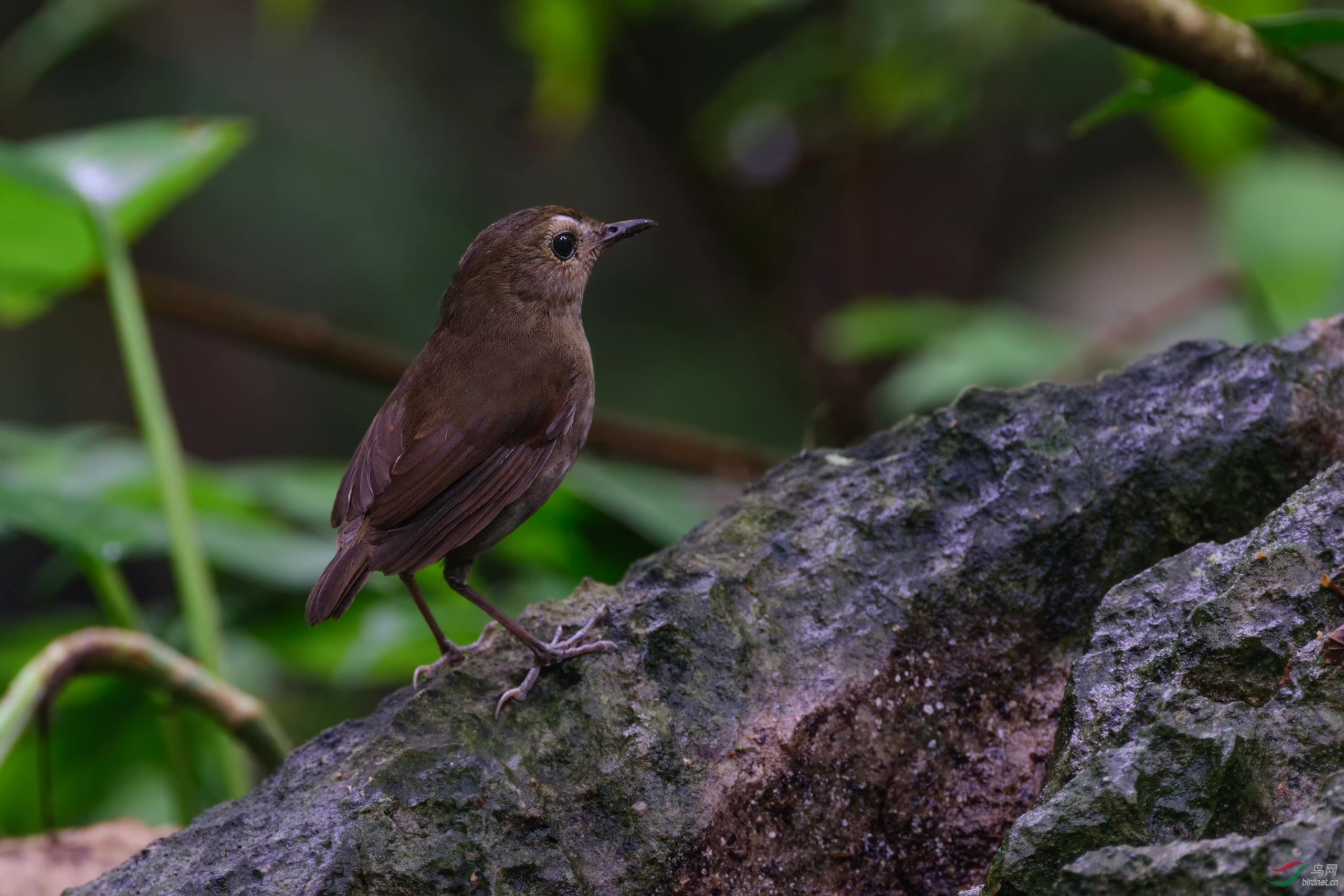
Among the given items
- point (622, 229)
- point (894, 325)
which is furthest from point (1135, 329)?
point (622, 229)

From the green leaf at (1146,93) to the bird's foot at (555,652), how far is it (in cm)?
147

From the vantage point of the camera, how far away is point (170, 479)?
3.38m

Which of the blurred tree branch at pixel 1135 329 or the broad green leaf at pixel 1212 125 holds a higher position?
the broad green leaf at pixel 1212 125

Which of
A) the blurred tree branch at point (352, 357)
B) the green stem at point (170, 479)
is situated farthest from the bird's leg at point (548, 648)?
the blurred tree branch at point (352, 357)

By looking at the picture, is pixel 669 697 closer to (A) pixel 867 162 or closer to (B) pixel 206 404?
(A) pixel 867 162

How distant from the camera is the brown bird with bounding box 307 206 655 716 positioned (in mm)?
2387

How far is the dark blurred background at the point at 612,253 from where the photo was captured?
4.06m

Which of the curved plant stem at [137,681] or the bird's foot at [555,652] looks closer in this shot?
the bird's foot at [555,652]

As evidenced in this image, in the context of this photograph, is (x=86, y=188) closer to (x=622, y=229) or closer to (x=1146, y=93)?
(x=622, y=229)

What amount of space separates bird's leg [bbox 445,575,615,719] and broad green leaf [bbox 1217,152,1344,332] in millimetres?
2626

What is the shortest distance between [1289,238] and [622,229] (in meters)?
2.30

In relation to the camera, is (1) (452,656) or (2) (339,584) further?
(1) (452,656)

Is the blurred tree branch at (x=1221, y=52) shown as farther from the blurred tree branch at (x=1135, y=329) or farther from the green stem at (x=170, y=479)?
the green stem at (x=170, y=479)

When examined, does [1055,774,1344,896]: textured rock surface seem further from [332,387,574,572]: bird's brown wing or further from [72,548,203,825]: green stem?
[72,548,203,825]: green stem
